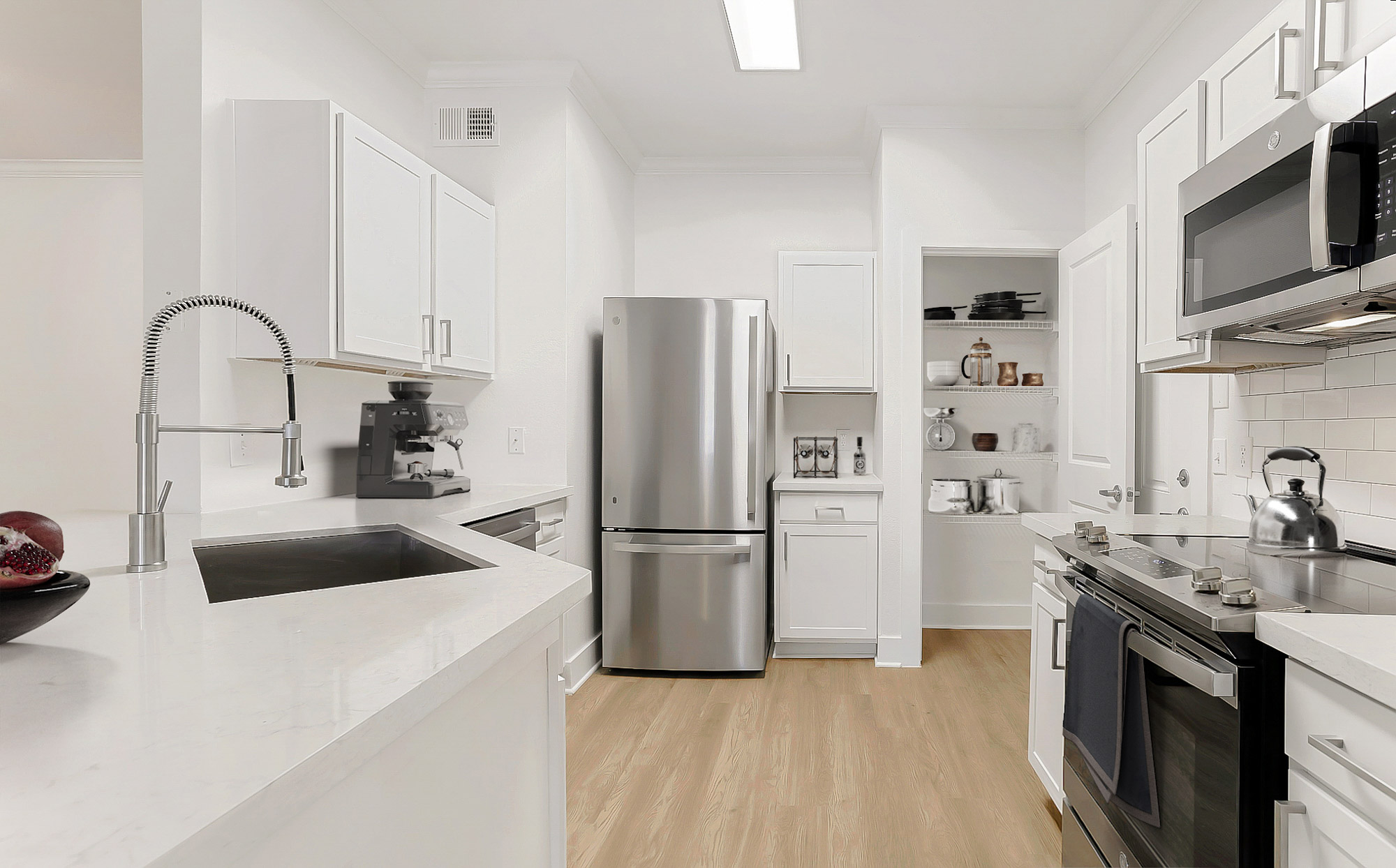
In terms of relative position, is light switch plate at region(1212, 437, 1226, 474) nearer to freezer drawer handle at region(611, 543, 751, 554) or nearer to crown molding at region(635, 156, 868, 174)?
freezer drawer handle at region(611, 543, 751, 554)

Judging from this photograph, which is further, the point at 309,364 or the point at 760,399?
the point at 760,399

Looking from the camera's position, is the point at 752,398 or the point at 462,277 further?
the point at 752,398

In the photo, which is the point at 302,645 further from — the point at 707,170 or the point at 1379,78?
the point at 707,170

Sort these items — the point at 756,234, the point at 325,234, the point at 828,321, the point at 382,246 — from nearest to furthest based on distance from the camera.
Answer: the point at 325,234, the point at 382,246, the point at 828,321, the point at 756,234

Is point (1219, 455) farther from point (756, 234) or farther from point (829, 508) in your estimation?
point (756, 234)

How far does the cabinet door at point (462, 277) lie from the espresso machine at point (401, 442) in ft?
0.78

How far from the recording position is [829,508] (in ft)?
12.1

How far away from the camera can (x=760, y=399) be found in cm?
347

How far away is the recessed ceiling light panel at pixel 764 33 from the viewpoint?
9.11ft

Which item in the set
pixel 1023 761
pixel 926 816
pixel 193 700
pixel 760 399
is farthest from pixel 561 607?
pixel 760 399

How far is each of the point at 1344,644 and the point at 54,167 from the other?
5431mm

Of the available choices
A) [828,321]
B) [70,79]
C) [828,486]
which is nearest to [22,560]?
[828,486]

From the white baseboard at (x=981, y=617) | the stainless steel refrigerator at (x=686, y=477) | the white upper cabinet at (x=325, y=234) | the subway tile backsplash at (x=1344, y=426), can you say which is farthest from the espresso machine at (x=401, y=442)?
the white baseboard at (x=981, y=617)

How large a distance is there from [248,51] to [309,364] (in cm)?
98
